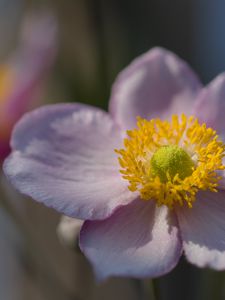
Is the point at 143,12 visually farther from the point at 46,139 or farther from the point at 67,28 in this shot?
the point at 46,139

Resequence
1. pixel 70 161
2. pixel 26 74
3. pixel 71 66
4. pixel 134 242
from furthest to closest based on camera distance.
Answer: pixel 71 66, pixel 26 74, pixel 70 161, pixel 134 242

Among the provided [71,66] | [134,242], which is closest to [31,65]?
[71,66]

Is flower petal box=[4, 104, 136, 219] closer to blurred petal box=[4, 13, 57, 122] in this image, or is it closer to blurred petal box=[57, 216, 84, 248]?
blurred petal box=[57, 216, 84, 248]

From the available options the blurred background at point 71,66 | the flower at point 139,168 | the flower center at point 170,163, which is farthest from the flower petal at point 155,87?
the blurred background at point 71,66

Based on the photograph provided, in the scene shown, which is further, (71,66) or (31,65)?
(71,66)

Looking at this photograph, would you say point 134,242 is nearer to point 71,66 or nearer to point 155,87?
point 155,87

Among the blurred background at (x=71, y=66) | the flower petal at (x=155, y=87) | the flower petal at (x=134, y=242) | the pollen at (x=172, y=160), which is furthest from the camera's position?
the blurred background at (x=71, y=66)

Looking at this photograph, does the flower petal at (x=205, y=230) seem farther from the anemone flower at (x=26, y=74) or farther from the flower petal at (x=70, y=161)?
the anemone flower at (x=26, y=74)
